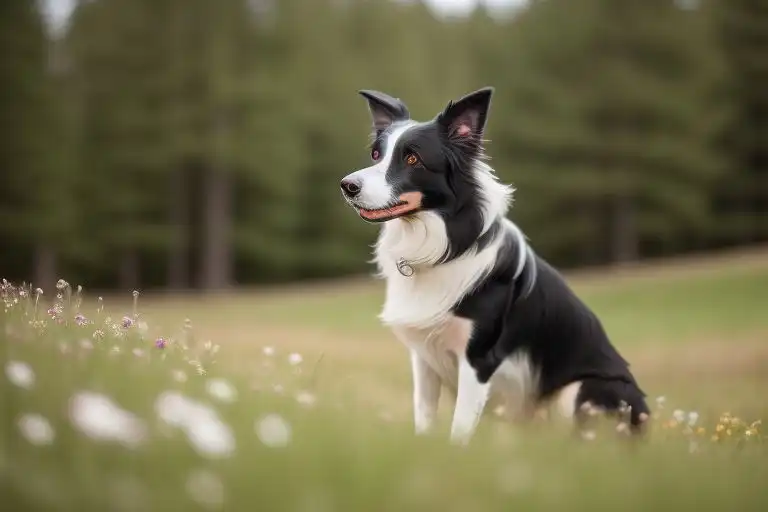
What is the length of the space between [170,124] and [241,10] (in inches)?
195

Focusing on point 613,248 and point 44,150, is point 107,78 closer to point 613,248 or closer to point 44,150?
point 44,150

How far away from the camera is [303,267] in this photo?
34.1 metres

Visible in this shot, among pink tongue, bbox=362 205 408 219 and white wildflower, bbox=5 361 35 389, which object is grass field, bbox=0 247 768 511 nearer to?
white wildflower, bbox=5 361 35 389

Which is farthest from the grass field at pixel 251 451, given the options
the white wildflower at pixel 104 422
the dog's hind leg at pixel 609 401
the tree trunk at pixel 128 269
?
Answer: the tree trunk at pixel 128 269

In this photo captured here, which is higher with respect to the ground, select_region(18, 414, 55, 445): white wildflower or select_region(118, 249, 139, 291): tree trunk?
select_region(18, 414, 55, 445): white wildflower

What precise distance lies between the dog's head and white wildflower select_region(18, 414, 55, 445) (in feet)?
8.11

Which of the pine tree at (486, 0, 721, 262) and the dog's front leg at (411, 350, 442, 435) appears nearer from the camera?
the dog's front leg at (411, 350, 442, 435)

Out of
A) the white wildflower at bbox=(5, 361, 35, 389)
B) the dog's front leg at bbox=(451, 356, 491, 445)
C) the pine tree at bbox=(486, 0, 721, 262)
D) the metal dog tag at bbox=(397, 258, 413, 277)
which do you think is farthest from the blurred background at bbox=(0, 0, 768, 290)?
the white wildflower at bbox=(5, 361, 35, 389)

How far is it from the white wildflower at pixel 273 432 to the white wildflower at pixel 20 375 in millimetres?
1018

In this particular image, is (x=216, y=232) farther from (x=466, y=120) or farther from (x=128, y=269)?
(x=466, y=120)

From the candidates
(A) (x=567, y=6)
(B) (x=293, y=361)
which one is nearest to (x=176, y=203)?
(A) (x=567, y=6)

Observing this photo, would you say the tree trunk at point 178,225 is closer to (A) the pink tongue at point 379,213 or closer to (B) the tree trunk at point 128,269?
(B) the tree trunk at point 128,269

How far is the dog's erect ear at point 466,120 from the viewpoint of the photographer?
5.10 metres

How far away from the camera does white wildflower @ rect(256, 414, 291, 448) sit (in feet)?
9.98
